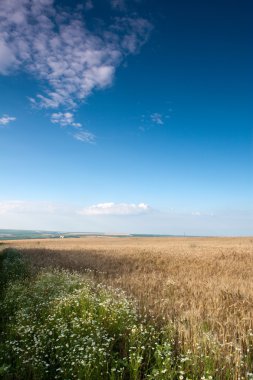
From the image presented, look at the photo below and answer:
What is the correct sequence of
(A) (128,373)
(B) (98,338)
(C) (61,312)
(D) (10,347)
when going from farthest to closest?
1. (C) (61,312)
2. (D) (10,347)
3. (B) (98,338)
4. (A) (128,373)

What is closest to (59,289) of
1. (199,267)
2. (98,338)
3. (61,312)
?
(61,312)

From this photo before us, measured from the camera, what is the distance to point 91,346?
636cm

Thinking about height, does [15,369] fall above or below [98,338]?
below

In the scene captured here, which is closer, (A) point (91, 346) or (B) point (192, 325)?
(A) point (91, 346)

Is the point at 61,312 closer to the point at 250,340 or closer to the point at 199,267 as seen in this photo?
the point at 250,340

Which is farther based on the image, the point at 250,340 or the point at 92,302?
the point at 92,302

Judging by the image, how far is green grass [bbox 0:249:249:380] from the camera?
17.9ft

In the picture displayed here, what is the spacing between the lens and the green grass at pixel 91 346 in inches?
215

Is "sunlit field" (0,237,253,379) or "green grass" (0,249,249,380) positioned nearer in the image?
"sunlit field" (0,237,253,379)

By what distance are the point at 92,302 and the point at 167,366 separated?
387cm

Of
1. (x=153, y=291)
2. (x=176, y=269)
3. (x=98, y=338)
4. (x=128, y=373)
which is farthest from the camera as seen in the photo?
(x=176, y=269)

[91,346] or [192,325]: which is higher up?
[192,325]

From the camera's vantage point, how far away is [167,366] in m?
5.23

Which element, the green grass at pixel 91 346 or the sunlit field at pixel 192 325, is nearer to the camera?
the sunlit field at pixel 192 325
